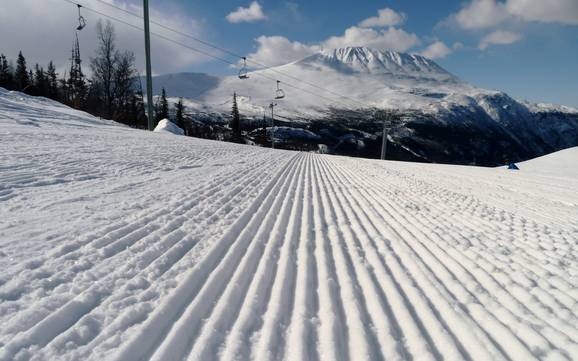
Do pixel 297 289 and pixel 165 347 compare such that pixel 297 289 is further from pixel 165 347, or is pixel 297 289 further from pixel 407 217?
pixel 407 217

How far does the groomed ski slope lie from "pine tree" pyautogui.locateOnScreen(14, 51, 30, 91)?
66.2 meters

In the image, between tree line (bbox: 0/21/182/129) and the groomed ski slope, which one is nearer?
the groomed ski slope

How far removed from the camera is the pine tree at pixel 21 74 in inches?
2274

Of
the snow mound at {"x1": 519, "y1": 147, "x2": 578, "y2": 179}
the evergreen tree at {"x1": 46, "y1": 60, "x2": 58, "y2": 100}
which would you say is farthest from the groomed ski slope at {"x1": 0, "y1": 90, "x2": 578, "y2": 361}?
the evergreen tree at {"x1": 46, "y1": 60, "x2": 58, "y2": 100}

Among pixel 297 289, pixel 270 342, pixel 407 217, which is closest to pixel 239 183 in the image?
pixel 407 217

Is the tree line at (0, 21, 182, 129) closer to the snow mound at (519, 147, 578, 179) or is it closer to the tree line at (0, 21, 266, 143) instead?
the tree line at (0, 21, 266, 143)

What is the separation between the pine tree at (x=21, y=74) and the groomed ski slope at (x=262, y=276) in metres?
66.2

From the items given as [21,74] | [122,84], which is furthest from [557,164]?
[21,74]

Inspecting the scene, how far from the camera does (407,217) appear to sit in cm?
696

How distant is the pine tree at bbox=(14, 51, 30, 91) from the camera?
5775 cm

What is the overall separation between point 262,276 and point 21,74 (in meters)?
76.9

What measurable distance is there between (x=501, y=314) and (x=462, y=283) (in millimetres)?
669

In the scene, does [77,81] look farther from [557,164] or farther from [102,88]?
[557,164]

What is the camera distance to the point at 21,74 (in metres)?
59.7
